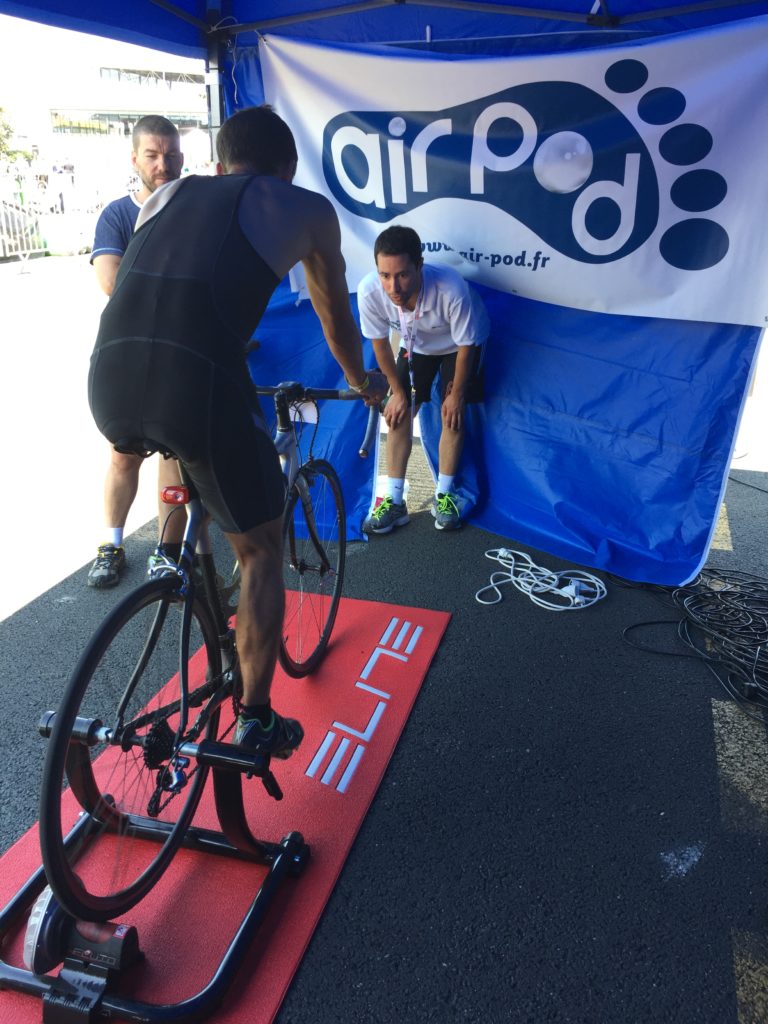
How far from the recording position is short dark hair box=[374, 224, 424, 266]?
3.30 meters

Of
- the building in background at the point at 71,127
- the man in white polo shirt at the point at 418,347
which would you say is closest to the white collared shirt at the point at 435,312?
the man in white polo shirt at the point at 418,347

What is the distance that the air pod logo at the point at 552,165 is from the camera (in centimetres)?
304

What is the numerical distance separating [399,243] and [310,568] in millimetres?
1554

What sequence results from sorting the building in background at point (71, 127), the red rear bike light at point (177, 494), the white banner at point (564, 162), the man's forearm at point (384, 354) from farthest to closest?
the building in background at point (71, 127), the man's forearm at point (384, 354), the white banner at point (564, 162), the red rear bike light at point (177, 494)

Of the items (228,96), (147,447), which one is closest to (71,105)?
(228,96)

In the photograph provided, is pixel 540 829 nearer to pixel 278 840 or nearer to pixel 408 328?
pixel 278 840

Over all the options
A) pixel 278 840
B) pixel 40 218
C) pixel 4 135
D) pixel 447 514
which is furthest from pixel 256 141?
pixel 4 135

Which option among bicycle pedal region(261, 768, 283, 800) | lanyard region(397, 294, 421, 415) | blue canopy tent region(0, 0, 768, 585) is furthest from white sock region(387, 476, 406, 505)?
bicycle pedal region(261, 768, 283, 800)

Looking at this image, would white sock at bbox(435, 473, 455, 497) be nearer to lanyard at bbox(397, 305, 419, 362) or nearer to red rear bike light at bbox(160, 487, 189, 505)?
lanyard at bbox(397, 305, 419, 362)

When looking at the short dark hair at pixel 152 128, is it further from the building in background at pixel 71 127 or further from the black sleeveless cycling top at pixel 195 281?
the building in background at pixel 71 127

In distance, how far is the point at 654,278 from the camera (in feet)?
10.6

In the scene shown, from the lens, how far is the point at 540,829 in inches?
83.4

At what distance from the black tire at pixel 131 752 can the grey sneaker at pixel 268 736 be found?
0.15m

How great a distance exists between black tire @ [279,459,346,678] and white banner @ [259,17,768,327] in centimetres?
151
